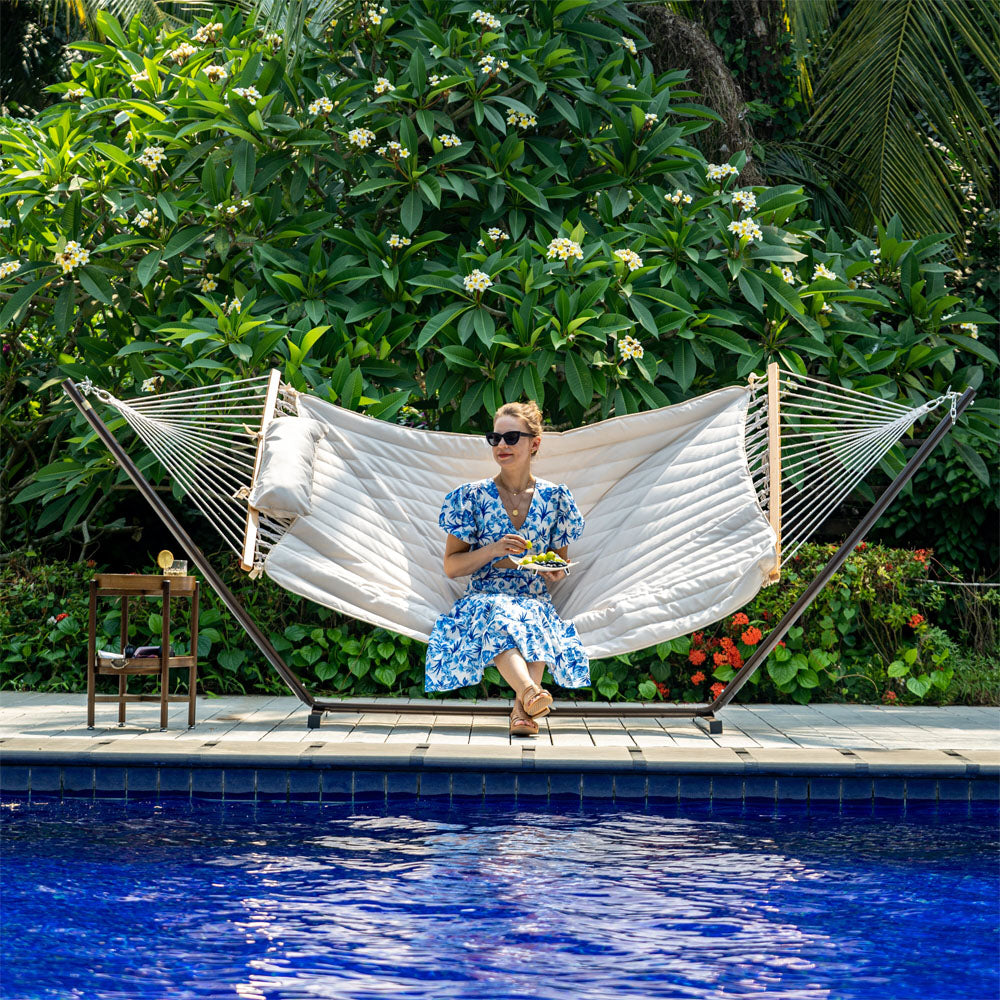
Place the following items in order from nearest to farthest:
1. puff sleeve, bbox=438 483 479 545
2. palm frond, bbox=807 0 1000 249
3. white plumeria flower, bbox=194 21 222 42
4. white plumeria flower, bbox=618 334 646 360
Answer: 1. puff sleeve, bbox=438 483 479 545
2. white plumeria flower, bbox=618 334 646 360
3. white plumeria flower, bbox=194 21 222 42
4. palm frond, bbox=807 0 1000 249

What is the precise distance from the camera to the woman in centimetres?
393

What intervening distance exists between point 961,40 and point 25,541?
6.28 metres

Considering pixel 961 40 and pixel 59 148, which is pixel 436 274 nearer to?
pixel 59 148

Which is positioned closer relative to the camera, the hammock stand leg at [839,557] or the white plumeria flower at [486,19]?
the hammock stand leg at [839,557]

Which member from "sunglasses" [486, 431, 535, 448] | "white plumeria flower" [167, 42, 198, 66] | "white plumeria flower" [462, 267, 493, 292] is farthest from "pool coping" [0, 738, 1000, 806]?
"white plumeria flower" [167, 42, 198, 66]

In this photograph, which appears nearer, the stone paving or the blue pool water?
the blue pool water

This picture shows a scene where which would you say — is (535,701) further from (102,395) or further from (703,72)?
(703,72)

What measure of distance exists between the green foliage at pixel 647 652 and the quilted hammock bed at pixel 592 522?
754 millimetres

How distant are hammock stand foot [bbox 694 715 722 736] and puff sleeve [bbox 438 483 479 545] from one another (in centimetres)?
98

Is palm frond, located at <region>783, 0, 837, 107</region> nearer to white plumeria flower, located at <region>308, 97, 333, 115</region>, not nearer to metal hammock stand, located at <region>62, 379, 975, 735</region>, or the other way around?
white plumeria flower, located at <region>308, 97, 333, 115</region>

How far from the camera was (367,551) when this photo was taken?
4.29 meters

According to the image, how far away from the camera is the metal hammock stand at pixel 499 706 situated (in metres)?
4.03

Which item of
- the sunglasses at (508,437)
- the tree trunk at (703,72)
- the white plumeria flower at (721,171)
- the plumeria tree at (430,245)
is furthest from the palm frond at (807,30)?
the sunglasses at (508,437)

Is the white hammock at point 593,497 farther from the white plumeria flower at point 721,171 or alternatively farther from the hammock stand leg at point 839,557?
the white plumeria flower at point 721,171
